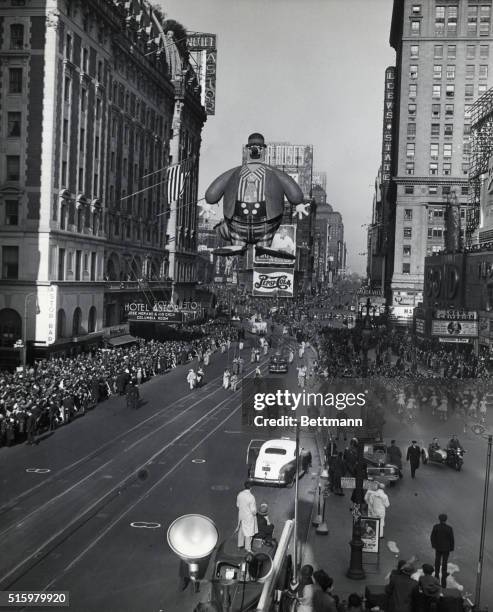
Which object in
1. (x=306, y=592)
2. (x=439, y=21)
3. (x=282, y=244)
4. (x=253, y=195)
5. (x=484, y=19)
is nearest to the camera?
(x=306, y=592)

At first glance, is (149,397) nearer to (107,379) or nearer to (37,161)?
(107,379)

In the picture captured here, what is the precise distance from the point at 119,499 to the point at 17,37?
121 feet


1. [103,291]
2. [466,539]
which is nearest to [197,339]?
[103,291]

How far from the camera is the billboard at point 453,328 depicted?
1568 inches

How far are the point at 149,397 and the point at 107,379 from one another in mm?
2608

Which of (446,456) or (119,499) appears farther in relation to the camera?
(446,456)

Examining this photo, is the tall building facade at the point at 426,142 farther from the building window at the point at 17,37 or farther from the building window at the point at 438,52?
the building window at the point at 17,37

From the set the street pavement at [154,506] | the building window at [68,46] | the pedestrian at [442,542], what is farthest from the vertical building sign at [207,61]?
the building window at [68,46]

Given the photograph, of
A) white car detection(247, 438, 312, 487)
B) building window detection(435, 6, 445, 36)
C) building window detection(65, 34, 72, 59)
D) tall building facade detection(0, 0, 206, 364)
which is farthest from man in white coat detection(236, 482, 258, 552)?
building window detection(435, 6, 445, 36)

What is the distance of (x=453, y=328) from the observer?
40.6 m

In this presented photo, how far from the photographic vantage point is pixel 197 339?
48938 millimetres

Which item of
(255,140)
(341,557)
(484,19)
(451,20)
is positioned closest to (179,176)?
(255,140)

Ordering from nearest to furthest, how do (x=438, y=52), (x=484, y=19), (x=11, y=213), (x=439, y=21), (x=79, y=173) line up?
(x=11, y=213)
(x=79, y=173)
(x=484, y=19)
(x=438, y=52)
(x=439, y=21)

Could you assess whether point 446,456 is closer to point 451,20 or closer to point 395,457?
point 395,457
